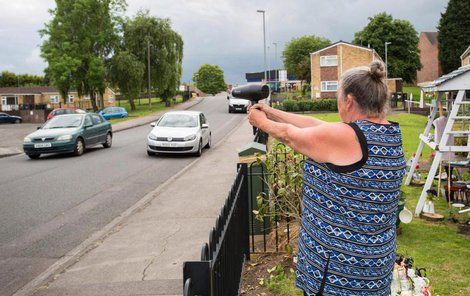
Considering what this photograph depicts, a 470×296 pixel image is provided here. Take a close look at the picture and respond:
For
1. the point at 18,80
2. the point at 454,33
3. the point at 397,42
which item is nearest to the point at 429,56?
the point at 397,42

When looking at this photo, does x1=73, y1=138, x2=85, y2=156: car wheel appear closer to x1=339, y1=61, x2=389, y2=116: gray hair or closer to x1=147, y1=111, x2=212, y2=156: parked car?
x1=147, y1=111, x2=212, y2=156: parked car

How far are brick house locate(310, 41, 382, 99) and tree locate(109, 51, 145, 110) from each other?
65.3 ft

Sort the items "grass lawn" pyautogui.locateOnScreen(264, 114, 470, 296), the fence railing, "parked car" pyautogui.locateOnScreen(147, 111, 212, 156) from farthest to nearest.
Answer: "parked car" pyautogui.locateOnScreen(147, 111, 212, 156) → "grass lawn" pyautogui.locateOnScreen(264, 114, 470, 296) → the fence railing

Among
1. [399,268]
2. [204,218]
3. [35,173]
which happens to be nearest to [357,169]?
[399,268]

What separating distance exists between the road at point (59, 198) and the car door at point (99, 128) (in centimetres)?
125

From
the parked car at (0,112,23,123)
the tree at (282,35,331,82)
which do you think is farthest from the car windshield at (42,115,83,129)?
the tree at (282,35,331,82)

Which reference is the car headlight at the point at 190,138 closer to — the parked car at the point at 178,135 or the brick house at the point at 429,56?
the parked car at the point at 178,135

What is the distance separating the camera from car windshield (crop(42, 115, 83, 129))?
57.6ft

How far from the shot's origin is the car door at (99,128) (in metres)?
18.7

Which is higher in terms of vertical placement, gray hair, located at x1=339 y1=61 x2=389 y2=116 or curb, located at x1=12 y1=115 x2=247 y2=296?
gray hair, located at x1=339 y1=61 x2=389 y2=116

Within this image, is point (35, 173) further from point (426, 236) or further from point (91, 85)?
point (91, 85)

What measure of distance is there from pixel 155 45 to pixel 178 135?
36.0 metres

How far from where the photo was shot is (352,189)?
226cm

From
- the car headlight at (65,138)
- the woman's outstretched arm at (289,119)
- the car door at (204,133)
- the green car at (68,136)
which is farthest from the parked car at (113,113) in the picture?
the woman's outstretched arm at (289,119)
